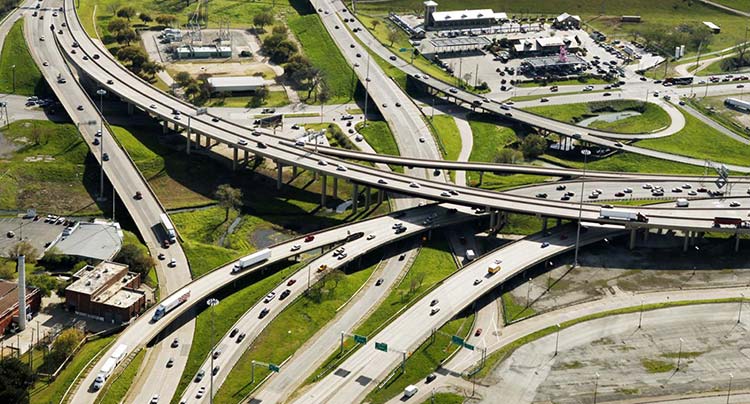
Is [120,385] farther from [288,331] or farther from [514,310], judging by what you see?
[514,310]

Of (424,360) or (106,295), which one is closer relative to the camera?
(424,360)

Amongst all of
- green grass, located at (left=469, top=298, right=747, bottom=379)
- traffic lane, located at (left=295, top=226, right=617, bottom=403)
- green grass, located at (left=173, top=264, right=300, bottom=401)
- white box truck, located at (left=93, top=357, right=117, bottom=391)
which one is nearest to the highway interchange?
traffic lane, located at (left=295, top=226, right=617, bottom=403)

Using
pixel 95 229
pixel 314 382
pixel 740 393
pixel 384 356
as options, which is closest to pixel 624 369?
pixel 740 393

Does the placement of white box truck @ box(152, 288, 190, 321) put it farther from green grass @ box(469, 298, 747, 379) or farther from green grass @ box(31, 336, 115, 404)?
green grass @ box(469, 298, 747, 379)

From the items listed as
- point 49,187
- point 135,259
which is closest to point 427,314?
point 135,259

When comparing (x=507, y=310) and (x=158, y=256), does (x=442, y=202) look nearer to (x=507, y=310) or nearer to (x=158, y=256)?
(x=507, y=310)
